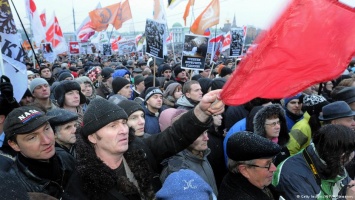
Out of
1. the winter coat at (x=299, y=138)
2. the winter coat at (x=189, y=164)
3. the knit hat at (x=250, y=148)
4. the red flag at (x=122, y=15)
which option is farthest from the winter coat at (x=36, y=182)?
the red flag at (x=122, y=15)

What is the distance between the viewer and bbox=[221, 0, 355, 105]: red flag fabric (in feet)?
6.75

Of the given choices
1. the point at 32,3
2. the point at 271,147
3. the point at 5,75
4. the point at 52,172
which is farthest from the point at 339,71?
the point at 32,3

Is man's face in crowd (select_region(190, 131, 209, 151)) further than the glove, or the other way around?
the glove

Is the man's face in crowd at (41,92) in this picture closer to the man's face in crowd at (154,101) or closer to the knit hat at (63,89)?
the knit hat at (63,89)

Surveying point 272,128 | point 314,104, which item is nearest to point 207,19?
point 314,104

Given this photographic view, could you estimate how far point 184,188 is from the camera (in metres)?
1.71

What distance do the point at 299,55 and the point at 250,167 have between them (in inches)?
34.2

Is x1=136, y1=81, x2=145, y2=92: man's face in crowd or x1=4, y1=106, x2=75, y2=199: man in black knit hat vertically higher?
x1=4, y1=106, x2=75, y2=199: man in black knit hat

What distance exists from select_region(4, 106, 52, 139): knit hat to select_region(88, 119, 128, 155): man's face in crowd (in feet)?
2.14

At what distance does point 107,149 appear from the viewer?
6.81 ft

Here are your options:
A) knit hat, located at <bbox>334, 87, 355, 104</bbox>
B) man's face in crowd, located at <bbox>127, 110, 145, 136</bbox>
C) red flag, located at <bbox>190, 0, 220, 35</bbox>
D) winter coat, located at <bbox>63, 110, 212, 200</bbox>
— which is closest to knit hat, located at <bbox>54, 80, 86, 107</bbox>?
man's face in crowd, located at <bbox>127, 110, 145, 136</bbox>

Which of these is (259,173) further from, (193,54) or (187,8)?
(187,8)

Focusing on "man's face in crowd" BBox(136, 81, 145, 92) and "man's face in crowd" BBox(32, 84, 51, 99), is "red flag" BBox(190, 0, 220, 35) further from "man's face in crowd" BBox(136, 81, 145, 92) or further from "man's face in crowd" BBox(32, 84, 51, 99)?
"man's face in crowd" BBox(32, 84, 51, 99)

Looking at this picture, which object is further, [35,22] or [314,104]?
[35,22]
